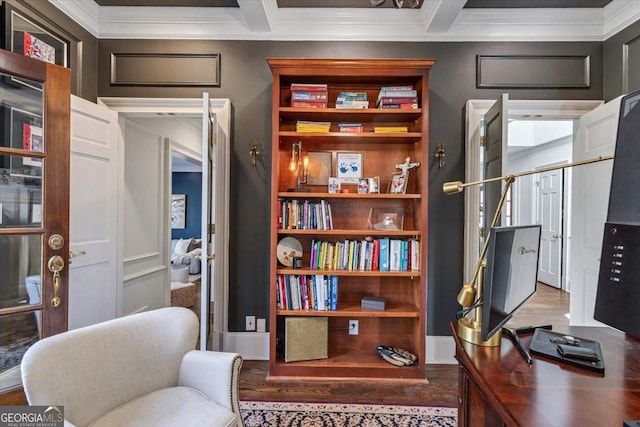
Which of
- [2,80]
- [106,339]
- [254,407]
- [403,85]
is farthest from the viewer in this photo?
[403,85]

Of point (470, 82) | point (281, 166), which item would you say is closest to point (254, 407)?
point (281, 166)

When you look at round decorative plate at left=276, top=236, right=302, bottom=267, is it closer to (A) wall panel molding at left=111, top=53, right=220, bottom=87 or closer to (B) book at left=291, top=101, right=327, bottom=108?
(B) book at left=291, top=101, right=327, bottom=108

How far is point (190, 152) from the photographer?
4.21 m

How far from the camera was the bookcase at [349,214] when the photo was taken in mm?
2311

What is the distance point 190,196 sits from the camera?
7.40 m

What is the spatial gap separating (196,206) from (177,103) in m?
5.20

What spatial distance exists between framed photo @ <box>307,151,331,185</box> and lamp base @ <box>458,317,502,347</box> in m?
1.64

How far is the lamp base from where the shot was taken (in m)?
1.12

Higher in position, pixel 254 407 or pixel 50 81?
pixel 50 81

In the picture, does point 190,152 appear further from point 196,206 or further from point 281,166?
point 196,206

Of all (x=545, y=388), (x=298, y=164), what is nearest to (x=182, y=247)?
(x=298, y=164)

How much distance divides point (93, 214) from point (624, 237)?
2955 millimetres

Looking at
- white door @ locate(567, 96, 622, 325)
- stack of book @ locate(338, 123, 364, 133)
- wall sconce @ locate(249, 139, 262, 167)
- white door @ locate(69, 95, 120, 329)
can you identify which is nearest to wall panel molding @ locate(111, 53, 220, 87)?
white door @ locate(69, 95, 120, 329)

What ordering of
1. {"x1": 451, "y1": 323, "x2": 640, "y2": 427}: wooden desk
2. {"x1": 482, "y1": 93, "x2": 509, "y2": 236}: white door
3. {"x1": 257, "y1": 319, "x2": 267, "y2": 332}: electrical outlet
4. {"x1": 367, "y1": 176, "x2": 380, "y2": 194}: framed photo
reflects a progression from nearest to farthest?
{"x1": 451, "y1": 323, "x2": 640, "y2": 427}: wooden desk → {"x1": 482, "y1": 93, "x2": 509, "y2": 236}: white door → {"x1": 367, "y1": 176, "x2": 380, "y2": 194}: framed photo → {"x1": 257, "y1": 319, "x2": 267, "y2": 332}: electrical outlet
